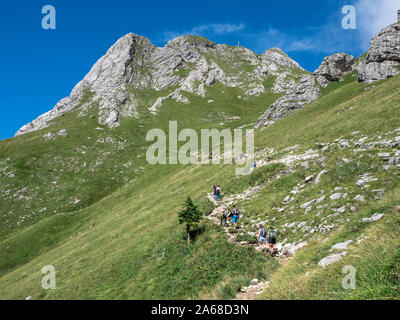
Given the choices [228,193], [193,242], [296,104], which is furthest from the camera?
[296,104]

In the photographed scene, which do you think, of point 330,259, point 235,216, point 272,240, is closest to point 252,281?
point 330,259

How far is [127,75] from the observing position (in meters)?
178

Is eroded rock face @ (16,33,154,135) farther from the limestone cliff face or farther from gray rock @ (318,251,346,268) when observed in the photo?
gray rock @ (318,251,346,268)

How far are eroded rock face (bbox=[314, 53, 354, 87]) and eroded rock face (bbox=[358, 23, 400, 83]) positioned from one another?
37.7ft

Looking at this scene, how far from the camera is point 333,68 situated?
69.4m

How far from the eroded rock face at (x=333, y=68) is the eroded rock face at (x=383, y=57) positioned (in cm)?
1149

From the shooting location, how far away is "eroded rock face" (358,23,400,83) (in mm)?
50094

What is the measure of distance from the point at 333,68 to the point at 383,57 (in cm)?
1718

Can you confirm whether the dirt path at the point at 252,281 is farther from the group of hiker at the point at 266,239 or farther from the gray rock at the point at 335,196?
the gray rock at the point at 335,196

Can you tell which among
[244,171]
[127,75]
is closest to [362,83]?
[244,171]

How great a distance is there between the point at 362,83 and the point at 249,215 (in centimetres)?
5274

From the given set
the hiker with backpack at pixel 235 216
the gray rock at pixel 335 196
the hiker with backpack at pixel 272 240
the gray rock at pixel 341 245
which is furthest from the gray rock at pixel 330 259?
the hiker with backpack at pixel 235 216

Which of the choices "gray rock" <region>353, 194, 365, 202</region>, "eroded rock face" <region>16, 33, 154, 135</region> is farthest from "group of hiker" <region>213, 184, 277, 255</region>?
"eroded rock face" <region>16, 33, 154, 135</region>
